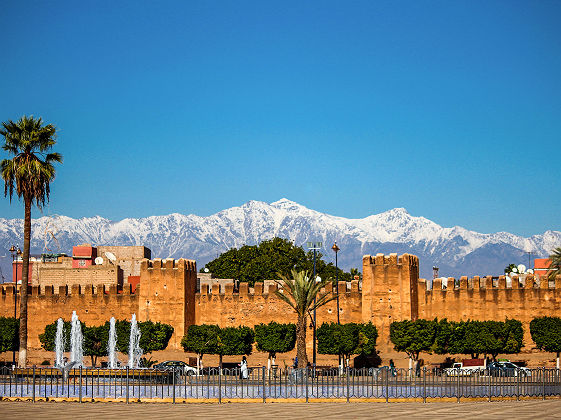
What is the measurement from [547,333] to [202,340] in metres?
20.0

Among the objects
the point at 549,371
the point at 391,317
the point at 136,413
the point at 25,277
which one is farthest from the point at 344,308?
the point at 136,413

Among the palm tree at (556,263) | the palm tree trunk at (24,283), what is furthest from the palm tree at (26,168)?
the palm tree at (556,263)

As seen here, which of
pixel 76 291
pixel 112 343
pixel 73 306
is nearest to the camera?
pixel 112 343

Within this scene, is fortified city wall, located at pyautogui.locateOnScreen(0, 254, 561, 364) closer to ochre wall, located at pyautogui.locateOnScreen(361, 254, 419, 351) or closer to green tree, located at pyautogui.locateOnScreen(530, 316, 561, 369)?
ochre wall, located at pyautogui.locateOnScreen(361, 254, 419, 351)

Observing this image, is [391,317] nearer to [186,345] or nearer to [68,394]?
[186,345]

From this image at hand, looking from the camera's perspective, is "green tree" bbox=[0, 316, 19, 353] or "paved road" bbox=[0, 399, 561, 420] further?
"green tree" bbox=[0, 316, 19, 353]

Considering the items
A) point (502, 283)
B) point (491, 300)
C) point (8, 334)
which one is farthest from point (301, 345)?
point (8, 334)

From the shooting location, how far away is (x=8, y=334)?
2280 inches

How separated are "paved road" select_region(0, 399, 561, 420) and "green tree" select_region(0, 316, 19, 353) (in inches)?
1189

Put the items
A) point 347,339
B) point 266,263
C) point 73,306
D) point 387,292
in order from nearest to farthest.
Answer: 1. point 347,339
2. point 387,292
3. point 73,306
4. point 266,263

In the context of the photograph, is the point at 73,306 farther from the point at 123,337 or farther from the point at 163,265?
the point at 163,265

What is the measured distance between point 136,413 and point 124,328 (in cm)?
3218

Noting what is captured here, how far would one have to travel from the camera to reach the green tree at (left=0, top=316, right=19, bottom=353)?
57906 mm

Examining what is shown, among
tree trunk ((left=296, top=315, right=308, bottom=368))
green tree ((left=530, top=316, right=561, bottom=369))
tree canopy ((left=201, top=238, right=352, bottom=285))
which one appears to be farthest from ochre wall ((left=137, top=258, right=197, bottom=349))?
tree canopy ((left=201, top=238, right=352, bottom=285))
